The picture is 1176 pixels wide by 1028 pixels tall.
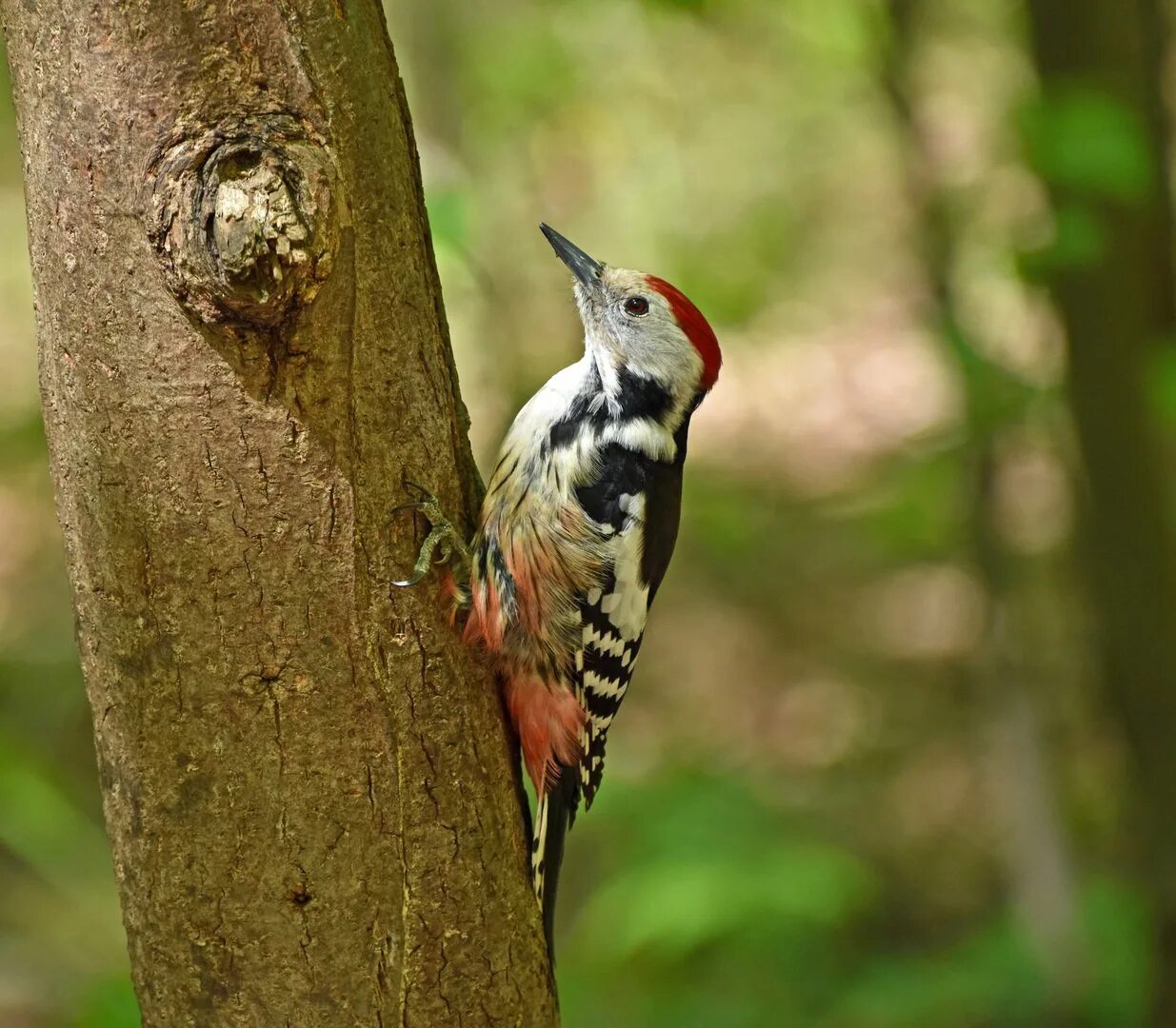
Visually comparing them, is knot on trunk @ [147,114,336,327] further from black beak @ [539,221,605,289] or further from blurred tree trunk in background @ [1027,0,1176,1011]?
blurred tree trunk in background @ [1027,0,1176,1011]

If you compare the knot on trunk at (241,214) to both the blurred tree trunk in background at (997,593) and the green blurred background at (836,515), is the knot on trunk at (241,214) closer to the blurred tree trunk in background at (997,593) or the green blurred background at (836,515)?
the green blurred background at (836,515)

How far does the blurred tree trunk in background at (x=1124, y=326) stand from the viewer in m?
3.19

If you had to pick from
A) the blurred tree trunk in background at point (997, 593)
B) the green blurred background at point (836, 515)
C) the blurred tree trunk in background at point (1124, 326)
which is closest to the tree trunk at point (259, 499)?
the green blurred background at point (836, 515)

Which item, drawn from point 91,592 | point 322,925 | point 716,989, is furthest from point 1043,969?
point 91,592

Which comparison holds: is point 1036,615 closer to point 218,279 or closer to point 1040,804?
point 1040,804

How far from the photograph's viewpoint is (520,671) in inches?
91.1

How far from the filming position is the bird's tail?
6.94 ft

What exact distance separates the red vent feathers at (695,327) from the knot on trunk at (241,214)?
56.9 inches

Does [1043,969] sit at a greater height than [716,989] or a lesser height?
greater

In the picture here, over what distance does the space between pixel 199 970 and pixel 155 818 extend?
0.75 feet

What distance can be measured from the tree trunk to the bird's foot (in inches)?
1.1

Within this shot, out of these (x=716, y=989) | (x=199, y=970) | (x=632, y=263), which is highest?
(x=632, y=263)

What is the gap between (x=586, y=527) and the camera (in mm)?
2604

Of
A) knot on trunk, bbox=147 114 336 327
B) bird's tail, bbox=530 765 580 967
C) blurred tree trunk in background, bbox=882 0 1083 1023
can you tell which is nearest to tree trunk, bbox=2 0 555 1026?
knot on trunk, bbox=147 114 336 327
